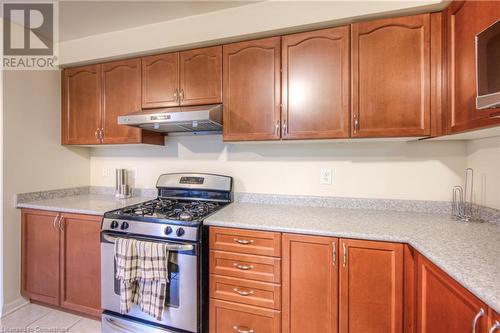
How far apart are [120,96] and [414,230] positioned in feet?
7.75

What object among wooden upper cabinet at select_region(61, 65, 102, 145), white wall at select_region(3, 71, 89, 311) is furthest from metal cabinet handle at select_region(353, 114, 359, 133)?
white wall at select_region(3, 71, 89, 311)

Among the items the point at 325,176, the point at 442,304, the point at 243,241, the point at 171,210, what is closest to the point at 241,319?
the point at 243,241

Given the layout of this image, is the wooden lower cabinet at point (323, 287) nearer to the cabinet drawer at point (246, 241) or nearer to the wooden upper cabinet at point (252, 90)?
the cabinet drawer at point (246, 241)

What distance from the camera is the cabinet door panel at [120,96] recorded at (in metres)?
2.07

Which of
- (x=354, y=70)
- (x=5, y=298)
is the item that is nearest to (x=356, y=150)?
(x=354, y=70)

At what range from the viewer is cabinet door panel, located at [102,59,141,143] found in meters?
2.07

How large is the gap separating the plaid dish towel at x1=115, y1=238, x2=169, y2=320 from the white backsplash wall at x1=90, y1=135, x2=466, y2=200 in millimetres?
857

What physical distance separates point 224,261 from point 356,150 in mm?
1252

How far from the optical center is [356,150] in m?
1.86

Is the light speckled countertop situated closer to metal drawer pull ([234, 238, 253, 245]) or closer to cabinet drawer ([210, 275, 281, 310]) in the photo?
metal drawer pull ([234, 238, 253, 245])

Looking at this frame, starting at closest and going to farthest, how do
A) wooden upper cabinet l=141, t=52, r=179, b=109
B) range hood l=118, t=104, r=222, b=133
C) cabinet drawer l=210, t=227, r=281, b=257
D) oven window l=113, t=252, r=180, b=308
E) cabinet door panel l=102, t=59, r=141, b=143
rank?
1. cabinet drawer l=210, t=227, r=281, b=257
2. oven window l=113, t=252, r=180, b=308
3. range hood l=118, t=104, r=222, b=133
4. wooden upper cabinet l=141, t=52, r=179, b=109
5. cabinet door panel l=102, t=59, r=141, b=143

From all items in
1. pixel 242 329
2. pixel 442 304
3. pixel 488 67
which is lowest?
pixel 242 329

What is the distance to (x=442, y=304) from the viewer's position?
989 millimetres

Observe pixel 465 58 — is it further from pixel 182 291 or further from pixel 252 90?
pixel 182 291
